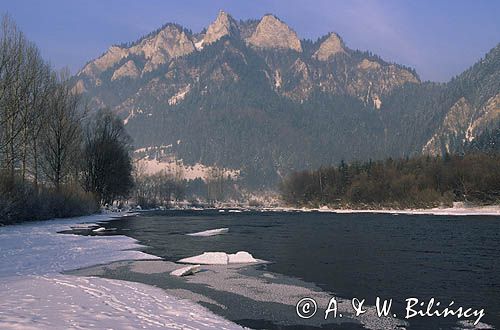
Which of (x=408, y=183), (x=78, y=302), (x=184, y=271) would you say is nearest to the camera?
(x=78, y=302)

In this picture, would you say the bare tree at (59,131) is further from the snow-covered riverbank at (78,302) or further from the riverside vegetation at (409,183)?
the riverside vegetation at (409,183)

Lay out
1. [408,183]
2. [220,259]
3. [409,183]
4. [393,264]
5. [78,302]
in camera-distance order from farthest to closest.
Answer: [408,183] → [409,183] → [220,259] → [393,264] → [78,302]

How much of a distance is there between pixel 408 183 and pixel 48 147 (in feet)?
323

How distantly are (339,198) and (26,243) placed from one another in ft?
438

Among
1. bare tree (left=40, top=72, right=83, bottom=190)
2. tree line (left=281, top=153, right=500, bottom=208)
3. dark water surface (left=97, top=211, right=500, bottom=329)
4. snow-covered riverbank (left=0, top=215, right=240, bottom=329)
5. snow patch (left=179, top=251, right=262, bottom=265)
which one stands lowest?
dark water surface (left=97, top=211, right=500, bottom=329)

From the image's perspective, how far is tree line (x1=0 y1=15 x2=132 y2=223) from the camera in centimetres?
4768

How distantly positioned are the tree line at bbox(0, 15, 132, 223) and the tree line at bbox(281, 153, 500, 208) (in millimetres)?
74717

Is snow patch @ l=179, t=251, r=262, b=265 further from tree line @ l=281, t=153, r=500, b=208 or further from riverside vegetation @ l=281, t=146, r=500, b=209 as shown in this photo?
riverside vegetation @ l=281, t=146, r=500, b=209

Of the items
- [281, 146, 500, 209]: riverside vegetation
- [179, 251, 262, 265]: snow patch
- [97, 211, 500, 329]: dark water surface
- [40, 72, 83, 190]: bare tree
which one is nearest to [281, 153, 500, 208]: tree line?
[281, 146, 500, 209]: riverside vegetation

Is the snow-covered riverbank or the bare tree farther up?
the bare tree

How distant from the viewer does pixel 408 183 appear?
129m

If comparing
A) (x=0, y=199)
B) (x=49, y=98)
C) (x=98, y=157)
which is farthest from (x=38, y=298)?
(x=98, y=157)

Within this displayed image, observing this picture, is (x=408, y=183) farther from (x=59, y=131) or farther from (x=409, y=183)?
(x=59, y=131)

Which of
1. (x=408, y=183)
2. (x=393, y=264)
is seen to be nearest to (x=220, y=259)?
(x=393, y=264)
